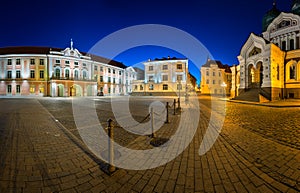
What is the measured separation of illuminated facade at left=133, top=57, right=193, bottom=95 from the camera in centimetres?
4741

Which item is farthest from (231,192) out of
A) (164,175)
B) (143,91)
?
(143,91)

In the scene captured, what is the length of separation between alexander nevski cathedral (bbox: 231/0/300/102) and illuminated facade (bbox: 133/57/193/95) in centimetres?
2197

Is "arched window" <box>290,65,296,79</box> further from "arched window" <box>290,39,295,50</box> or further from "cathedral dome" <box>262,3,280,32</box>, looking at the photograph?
"cathedral dome" <box>262,3,280,32</box>

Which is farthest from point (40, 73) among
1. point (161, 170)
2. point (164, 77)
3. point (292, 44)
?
point (292, 44)

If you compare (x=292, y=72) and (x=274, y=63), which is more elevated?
(x=274, y=63)

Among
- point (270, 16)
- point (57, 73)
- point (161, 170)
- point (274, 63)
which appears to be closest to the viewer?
point (161, 170)

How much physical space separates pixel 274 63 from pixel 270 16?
17.3 meters

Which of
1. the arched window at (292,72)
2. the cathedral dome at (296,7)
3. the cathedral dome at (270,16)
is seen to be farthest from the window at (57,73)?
the cathedral dome at (296,7)

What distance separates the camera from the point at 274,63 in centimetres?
2144

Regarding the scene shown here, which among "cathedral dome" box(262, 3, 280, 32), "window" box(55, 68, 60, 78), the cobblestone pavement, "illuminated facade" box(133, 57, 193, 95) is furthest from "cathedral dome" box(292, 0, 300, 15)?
"window" box(55, 68, 60, 78)

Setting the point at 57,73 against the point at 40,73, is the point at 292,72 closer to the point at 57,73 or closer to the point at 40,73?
the point at 57,73

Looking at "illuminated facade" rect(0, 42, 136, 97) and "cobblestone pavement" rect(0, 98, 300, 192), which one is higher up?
"illuminated facade" rect(0, 42, 136, 97)

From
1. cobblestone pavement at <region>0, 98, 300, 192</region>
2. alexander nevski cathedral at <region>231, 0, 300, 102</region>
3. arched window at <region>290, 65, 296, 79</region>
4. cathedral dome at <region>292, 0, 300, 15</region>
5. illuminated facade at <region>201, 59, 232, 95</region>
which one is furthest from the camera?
illuminated facade at <region>201, 59, 232, 95</region>

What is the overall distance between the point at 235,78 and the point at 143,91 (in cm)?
2816
